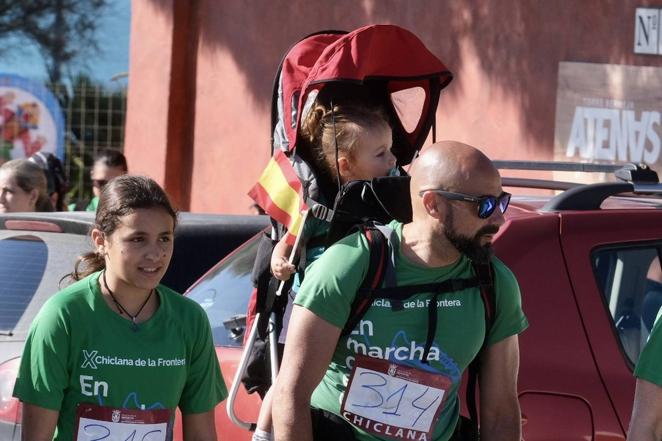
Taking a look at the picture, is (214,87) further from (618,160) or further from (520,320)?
(520,320)

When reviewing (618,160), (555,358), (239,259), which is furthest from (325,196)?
(618,160)

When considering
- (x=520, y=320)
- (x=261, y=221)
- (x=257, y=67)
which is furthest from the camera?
(x=257, y=67)

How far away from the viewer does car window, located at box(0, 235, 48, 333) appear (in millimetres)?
5426

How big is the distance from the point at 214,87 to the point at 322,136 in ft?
Answer: 29.1

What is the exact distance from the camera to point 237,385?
402cm

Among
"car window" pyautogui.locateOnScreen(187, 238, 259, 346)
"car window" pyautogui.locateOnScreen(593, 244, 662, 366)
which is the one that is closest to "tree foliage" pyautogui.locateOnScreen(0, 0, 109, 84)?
"car window" pyautogui.locateOnScreen(187, 238, 259, 346)

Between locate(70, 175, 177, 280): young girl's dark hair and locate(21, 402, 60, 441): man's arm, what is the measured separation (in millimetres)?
550

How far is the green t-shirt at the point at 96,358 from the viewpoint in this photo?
355 centimetres

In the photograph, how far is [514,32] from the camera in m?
11.0

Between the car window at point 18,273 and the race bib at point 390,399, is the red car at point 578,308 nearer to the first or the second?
the race bib at point 390,399

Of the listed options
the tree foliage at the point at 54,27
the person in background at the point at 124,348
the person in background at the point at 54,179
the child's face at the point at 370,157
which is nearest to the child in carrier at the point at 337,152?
the child's face at the point at 370,157

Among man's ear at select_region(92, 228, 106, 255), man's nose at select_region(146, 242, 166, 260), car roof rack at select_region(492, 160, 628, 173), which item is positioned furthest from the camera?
car roof rack at select_region(492, 160, 628, 173)

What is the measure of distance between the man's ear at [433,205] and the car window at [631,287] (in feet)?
3.31

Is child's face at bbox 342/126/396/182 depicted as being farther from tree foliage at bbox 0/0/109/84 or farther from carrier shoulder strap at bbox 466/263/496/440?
tree foliage at bbox 0/0/109/84
